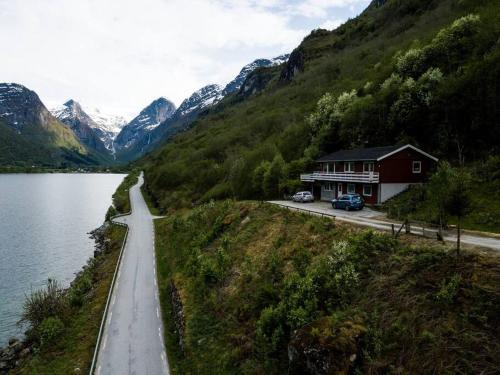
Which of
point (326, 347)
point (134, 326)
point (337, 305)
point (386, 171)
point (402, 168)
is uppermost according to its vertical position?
point (402, 168)

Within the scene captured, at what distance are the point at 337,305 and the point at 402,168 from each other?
27725mm

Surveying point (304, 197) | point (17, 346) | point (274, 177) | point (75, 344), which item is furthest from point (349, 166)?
point (17, 346)

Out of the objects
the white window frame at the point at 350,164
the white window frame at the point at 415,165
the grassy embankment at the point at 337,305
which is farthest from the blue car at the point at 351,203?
the grassy embankment at the point at 337,305

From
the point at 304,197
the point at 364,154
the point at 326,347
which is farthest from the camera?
the point at 304,197

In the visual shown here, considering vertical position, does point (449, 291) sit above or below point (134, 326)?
above

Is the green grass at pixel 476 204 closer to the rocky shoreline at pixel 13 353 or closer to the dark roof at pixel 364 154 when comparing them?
the dark roof at pixel 364 154

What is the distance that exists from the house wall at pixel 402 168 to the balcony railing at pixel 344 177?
99 cm

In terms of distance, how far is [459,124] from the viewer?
1671 inches

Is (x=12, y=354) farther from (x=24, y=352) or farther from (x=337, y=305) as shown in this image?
(x=337, y=305)

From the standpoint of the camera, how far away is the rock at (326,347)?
45.0 feet

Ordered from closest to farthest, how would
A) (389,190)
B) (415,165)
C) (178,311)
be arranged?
1. (178,311)
2. (389,190)
3. (415,165)

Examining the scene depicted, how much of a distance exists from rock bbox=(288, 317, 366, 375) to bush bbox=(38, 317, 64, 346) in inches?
797

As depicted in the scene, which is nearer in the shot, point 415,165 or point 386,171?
point 386,171

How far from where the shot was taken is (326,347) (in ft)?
46.1
